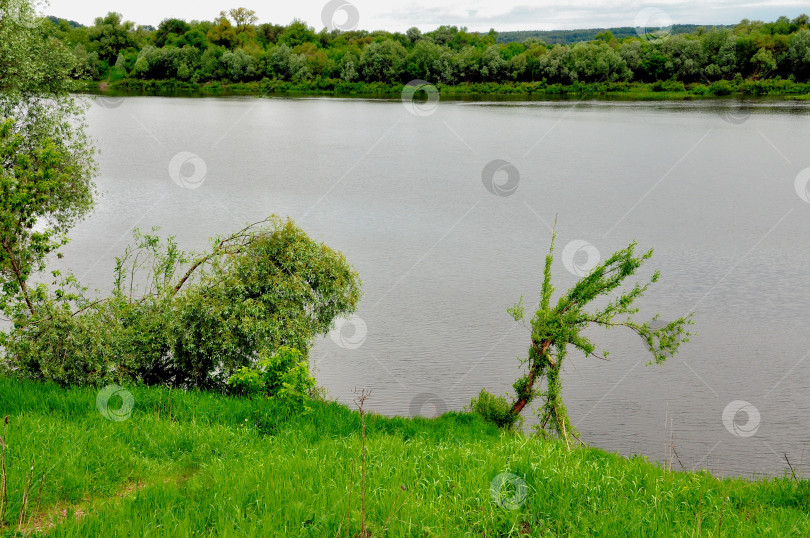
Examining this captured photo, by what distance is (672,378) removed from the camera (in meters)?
20.2

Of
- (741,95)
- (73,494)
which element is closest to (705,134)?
(741,95)

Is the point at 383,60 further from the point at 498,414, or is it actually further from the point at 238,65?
the point at 498,414

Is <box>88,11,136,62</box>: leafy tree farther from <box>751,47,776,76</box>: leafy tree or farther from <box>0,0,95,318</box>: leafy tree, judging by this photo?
<box>751,47,776,76</box>: leafy tree

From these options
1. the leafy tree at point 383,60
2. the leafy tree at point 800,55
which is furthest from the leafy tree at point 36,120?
the leafy tree at point 800,55

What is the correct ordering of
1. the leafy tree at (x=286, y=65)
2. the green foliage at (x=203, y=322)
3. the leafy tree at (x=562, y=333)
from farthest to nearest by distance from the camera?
1. the leafy tree at (x=286, y=65)
2. the leafy tree at (x=562, y=333)
3. the green foliage at (x=203, y=322)

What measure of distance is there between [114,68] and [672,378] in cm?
11074

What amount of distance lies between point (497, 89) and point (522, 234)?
84.1 metres

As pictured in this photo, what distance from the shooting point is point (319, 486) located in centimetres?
716

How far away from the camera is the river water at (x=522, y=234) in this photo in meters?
18.5

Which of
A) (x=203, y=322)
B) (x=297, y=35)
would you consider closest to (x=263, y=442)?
(x=203, y=322)

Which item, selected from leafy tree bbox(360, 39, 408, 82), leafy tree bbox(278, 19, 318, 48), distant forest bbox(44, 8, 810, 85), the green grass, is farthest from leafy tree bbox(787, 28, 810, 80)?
the green grass

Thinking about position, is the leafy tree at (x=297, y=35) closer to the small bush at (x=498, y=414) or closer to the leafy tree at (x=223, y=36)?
the leafy tree at (x=223, y=36)

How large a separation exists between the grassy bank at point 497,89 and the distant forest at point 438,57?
3.35ft

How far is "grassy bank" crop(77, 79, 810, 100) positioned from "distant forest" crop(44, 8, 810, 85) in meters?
1.02
